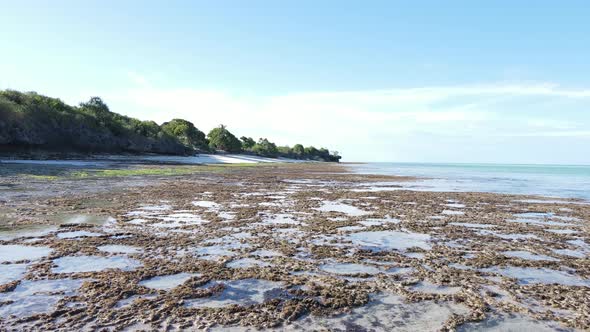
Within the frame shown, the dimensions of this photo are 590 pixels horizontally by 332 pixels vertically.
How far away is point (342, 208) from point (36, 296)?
1063 cm

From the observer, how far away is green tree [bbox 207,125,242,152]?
125062 mm

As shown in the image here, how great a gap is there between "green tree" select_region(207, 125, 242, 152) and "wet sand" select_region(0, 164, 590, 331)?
114 meters

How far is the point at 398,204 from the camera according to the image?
51.3 ft

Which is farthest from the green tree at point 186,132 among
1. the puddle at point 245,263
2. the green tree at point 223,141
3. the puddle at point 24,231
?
the puddle at point 245,263

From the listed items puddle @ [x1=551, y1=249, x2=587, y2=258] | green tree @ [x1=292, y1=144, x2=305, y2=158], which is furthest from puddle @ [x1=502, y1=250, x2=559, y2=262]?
green tree @ [x1=292, y1=144, x2=305, y2=158]

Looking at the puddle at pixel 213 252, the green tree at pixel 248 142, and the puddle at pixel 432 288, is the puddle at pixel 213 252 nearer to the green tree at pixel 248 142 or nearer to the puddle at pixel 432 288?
the puddle at pixel 432 288

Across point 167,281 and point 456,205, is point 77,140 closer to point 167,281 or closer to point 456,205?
point 456,205

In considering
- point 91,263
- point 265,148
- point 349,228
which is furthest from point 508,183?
point 265,148

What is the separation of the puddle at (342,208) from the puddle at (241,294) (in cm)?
734

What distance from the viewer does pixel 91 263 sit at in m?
6.25

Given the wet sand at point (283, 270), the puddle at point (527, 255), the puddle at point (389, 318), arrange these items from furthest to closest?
Answer: 1. the puddle at point (527, 255)
2. the wet sand at point (283, 270)
3. the puddle at point (389, 318)

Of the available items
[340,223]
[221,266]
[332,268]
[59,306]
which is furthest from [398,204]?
[59,306]

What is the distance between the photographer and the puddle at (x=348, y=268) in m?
6.22

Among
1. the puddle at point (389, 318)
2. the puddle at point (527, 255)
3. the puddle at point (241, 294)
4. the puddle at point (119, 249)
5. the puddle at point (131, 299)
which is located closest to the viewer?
the puddle at point (389, 318)
